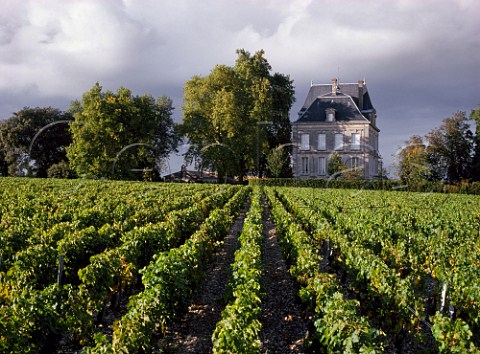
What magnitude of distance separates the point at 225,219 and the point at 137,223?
8.99 ft

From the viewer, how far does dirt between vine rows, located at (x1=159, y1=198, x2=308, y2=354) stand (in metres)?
6.04

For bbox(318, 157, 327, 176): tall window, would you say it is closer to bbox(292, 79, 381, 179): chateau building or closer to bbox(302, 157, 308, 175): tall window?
bbox(292, 79, 381, 179): chateau building

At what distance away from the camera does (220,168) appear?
43906 millimetres

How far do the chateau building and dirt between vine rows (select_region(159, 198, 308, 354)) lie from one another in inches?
1639

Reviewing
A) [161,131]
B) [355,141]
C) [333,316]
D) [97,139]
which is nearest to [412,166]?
[355,141]

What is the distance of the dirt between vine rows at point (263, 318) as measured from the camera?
604 cm

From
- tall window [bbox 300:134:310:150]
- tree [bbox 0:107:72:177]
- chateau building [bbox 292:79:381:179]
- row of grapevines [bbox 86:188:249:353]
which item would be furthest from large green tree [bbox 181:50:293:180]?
row of grapevines [bbox 86:188:249:353]

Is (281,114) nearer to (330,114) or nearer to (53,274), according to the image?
(330,114)

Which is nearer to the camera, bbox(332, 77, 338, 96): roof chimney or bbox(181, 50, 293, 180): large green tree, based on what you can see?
bbox(181, 50, 293, 180): large green tree

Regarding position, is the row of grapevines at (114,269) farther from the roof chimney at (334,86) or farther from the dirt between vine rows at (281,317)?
the roof chimney at (334,86)

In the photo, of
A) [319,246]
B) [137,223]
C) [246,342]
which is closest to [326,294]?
[246,342]

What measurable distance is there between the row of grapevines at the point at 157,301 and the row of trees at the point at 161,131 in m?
33.7

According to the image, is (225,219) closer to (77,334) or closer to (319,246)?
(319,246)

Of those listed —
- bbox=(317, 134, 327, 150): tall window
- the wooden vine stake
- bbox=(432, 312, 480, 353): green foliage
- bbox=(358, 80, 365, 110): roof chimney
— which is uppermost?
bbox=(358, 80, 365, 110): roof chimney
